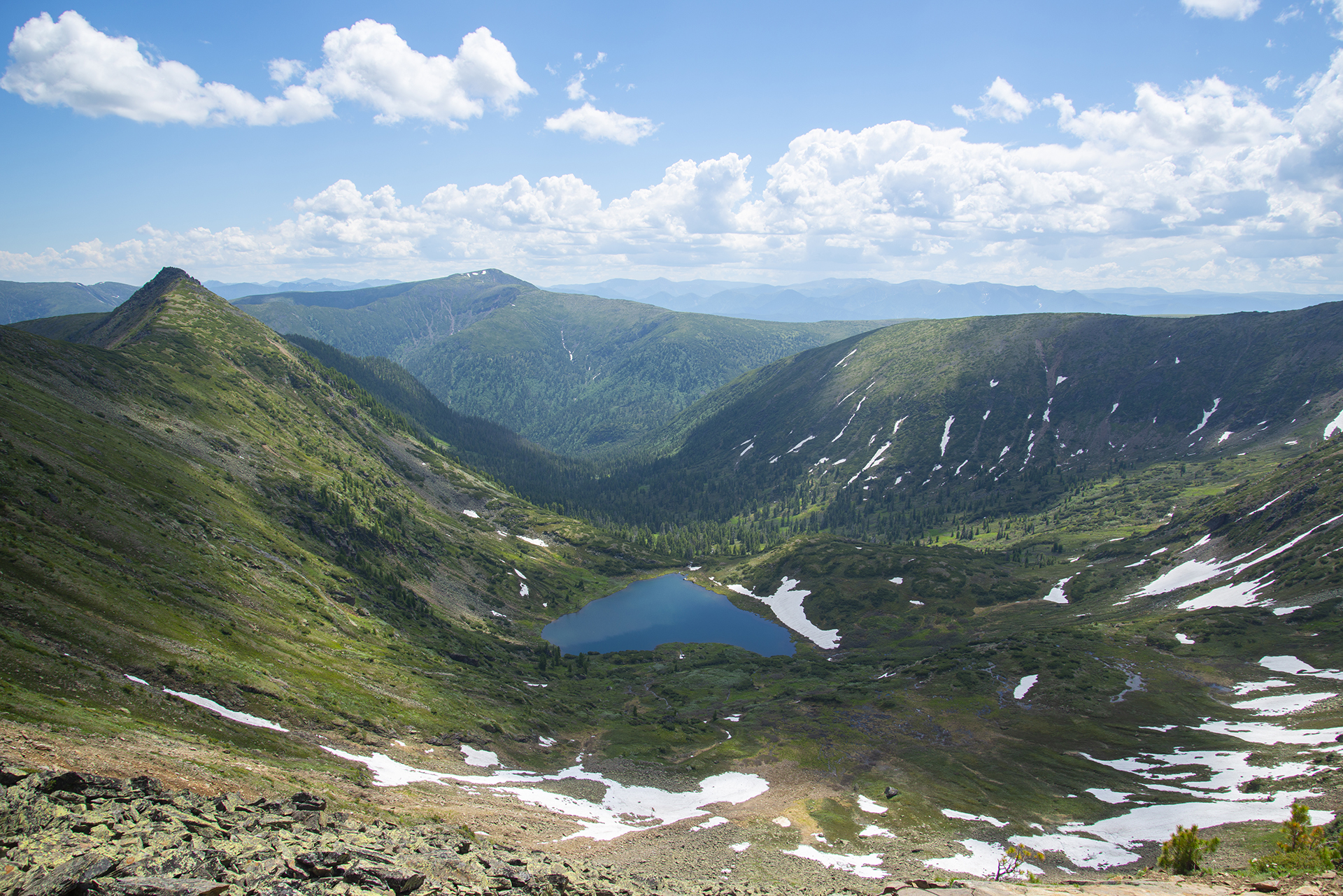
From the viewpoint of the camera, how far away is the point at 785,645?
155500mm

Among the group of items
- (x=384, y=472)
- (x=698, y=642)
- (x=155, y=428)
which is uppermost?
(x=155, y=428)

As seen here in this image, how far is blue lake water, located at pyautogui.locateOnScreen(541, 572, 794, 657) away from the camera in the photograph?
154 meters

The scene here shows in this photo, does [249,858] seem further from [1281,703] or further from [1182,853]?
[1281,703]

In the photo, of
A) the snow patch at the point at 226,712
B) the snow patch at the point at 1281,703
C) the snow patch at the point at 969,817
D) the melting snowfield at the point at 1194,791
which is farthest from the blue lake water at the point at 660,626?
the snow patch at the point at 226,712

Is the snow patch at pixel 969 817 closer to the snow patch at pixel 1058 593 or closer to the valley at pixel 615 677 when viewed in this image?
the valley at pixel 615 677

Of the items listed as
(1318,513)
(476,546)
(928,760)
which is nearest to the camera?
(928,760)

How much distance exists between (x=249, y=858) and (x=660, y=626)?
493 feet

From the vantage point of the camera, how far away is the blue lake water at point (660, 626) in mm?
154125

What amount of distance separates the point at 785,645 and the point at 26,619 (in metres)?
136

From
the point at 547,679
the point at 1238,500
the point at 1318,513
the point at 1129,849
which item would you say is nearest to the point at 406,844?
the point at 1129,849

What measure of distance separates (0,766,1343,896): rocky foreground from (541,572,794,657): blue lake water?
388 ft

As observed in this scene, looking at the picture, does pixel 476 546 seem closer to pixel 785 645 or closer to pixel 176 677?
pixel 785 645

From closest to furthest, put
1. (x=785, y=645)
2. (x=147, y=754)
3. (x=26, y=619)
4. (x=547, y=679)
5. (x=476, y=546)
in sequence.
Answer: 1. (x=147, y=754)
2. (x=26, y=619)
3. (x=547, y=679)
4. (x=785, y=645)
5. (x=476, y=546)

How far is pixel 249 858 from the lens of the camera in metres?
23.1
